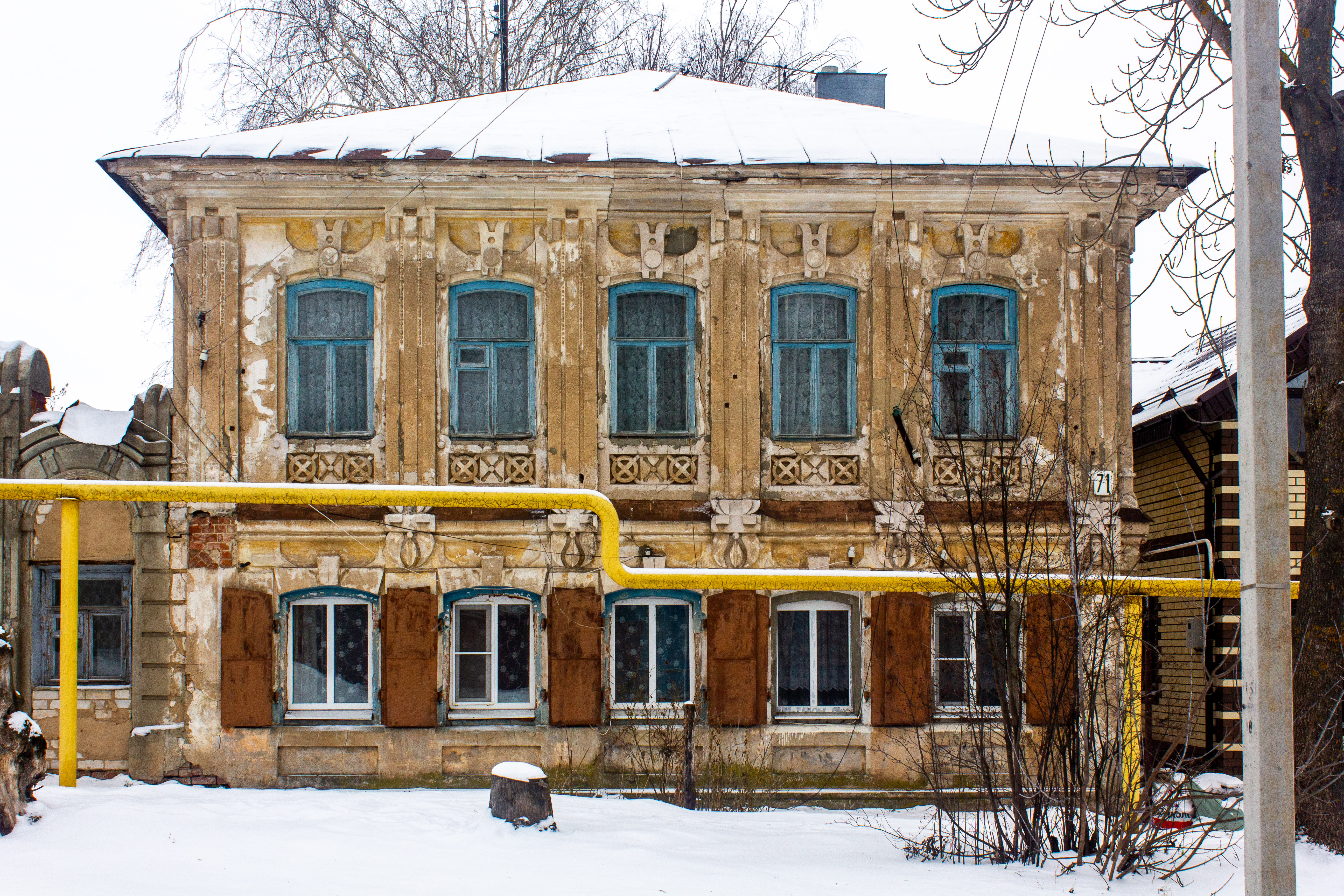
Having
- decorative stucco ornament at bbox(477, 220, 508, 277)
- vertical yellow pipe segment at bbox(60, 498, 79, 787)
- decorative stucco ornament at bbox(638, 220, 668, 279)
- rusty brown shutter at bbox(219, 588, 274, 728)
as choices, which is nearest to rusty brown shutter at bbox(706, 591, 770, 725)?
decorative stucco ornament at bbox(638, 220, 668, 279)

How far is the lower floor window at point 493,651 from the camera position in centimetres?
1124

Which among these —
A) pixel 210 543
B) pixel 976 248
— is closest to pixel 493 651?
pixel 210 543

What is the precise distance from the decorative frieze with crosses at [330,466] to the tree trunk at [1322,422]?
346 inches

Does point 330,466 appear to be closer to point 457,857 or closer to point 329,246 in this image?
point 329,246

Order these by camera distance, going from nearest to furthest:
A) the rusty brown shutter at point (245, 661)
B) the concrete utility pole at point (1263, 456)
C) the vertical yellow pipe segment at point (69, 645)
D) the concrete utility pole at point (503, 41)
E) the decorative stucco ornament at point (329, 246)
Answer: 1. the concrete utility pole at point (1263, 456)
2. the vertical yellow pipe segment at point (69, 645)
3. the rusty brown shutter at point (245, 661)
4. the decorative stucco ornament at point (329, 246)
5. the concrete utility pole at point (503, 41)

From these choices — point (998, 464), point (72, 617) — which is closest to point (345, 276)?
point (72, 617)

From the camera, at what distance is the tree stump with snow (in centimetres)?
807

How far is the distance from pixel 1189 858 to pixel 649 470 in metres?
6.27

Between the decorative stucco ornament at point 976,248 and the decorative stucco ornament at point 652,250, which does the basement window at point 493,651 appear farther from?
the decorative stucco ornament at point 976,248

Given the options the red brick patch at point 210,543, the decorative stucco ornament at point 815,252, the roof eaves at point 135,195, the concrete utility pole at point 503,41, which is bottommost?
the red brick patch at point 210,543

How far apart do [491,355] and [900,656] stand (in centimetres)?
547

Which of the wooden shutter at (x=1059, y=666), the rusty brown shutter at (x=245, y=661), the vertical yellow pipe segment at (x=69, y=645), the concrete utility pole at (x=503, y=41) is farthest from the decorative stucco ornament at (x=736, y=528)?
the concrete utility pole at (x=503, y=41)

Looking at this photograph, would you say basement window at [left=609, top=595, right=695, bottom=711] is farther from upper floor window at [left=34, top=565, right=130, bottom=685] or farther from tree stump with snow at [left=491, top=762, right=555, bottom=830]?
upper floor window at [left=34, top=565, right=130, bottom=685]

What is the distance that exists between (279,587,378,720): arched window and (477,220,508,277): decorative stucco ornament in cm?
371
